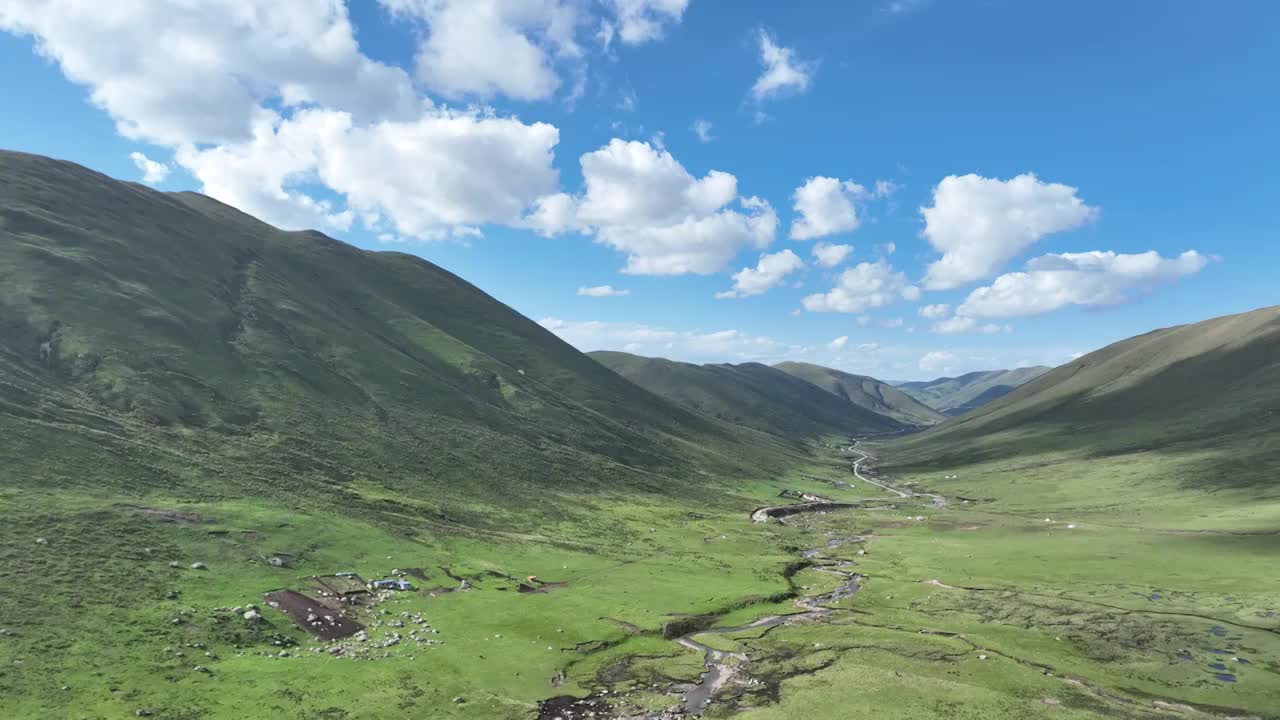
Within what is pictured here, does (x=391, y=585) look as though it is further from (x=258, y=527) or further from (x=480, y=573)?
(x=258, y=527)

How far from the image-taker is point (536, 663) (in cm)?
5741

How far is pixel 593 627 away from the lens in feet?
219

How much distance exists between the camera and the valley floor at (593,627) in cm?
4791

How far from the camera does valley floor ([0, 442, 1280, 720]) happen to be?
47.9 m

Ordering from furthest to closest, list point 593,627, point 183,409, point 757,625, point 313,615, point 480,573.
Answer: point 183,409
point 480,573
point 757,625
point 593,627
point 313,615

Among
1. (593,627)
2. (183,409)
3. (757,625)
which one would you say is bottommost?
(757,625)

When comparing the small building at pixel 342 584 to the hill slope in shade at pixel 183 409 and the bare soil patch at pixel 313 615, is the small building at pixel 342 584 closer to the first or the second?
the bare soil patch at pixel 313 615

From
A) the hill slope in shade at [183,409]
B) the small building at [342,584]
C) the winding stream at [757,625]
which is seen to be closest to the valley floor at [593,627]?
the winding stream at [757,625]

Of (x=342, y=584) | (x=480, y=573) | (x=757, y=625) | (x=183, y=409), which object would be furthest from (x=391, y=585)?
(x=183, y=409)

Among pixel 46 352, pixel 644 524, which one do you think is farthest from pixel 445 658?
pixel 46 352

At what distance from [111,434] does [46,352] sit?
53.7 meters

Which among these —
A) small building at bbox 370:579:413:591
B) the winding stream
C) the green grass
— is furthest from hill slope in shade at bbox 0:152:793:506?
the winding stream

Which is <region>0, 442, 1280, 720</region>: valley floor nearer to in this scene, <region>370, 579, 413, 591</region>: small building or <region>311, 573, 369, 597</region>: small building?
<region>370, 579, 413, 591</region>: small building

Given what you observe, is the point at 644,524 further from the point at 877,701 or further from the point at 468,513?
the point at 877,701
